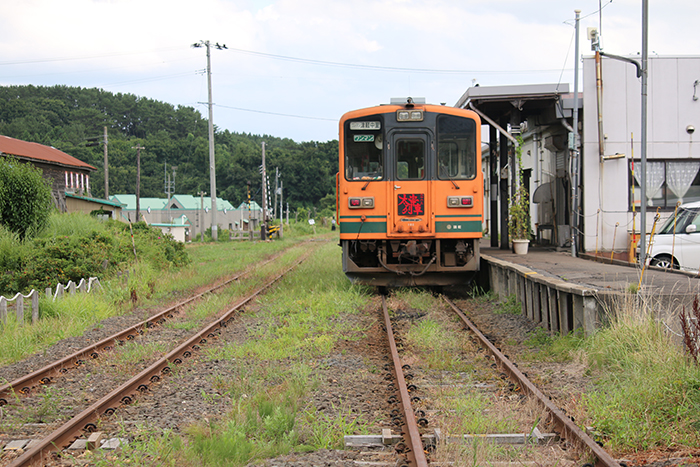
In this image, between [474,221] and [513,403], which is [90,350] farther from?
[474,221]

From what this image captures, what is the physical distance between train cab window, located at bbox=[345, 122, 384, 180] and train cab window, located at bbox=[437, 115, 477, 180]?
1.08 m

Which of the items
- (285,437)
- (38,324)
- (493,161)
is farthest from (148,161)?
(285,437)

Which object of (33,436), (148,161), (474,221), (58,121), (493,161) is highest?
(58,121)

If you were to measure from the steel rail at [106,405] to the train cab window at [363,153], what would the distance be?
4.09m

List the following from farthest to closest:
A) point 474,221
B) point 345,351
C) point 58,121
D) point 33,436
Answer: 1. point 58,121
2. point 474,221
3. point 345,351
4. point 33,436

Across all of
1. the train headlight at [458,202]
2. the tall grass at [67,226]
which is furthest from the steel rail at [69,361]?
the tall grass at [67,226]

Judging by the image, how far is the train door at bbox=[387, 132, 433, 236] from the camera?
1043cm

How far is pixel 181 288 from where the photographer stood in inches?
537

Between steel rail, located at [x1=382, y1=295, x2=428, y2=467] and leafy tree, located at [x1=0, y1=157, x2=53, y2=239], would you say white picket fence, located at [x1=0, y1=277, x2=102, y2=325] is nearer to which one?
steel rail, located at [x1=382, y1=295, x2=428, y2=467]

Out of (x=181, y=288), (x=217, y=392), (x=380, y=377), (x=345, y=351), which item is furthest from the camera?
(x=181, y=288)

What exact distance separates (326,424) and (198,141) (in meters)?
93.2

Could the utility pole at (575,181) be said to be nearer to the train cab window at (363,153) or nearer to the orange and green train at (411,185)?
the orange and green train at (411,185)

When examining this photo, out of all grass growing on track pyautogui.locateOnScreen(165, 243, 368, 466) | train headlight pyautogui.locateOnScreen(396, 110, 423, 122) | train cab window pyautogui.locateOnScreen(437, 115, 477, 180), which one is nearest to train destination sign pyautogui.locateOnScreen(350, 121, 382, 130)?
train headlight pyautogui.locateOnScreen(396, 110, 423, 122)

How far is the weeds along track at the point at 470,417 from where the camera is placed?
3.76m
